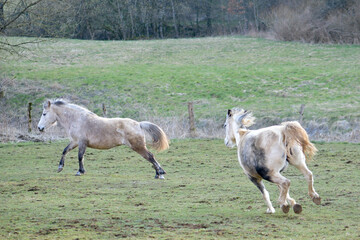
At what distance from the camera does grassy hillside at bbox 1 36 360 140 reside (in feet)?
86.3

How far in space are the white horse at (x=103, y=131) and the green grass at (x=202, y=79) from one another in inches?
405

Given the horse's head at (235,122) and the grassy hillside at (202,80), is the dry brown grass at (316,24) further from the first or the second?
the horse's head at (235,122)

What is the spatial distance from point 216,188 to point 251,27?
1812 inches

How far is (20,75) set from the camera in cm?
3341

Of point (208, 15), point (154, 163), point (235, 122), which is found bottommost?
point (154, 163)

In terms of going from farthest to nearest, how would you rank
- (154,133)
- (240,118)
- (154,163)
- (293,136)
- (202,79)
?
(202,79), (154,133), (154,163), (240,118), (293,136)

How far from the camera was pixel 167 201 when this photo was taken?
29.6 feet

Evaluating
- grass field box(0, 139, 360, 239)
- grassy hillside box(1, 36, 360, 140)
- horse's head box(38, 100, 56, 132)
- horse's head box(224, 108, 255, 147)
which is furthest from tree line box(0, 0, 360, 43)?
horse's head box(224, 108, 255, 147)

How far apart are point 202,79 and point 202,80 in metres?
0.24

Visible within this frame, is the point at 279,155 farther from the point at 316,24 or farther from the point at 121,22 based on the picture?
the point at 121,22

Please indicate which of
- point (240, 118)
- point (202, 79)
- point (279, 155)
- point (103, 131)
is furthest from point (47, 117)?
point (202, 79)

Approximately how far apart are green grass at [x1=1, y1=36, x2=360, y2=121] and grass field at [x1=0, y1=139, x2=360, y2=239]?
32.5 feet

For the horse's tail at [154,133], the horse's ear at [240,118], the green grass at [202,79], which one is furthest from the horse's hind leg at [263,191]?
the green grass at [202,79]

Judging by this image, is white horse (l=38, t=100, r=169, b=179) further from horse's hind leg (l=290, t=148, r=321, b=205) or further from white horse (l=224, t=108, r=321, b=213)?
horse's hind leg (l=290, t=148, r=321, b=205)
